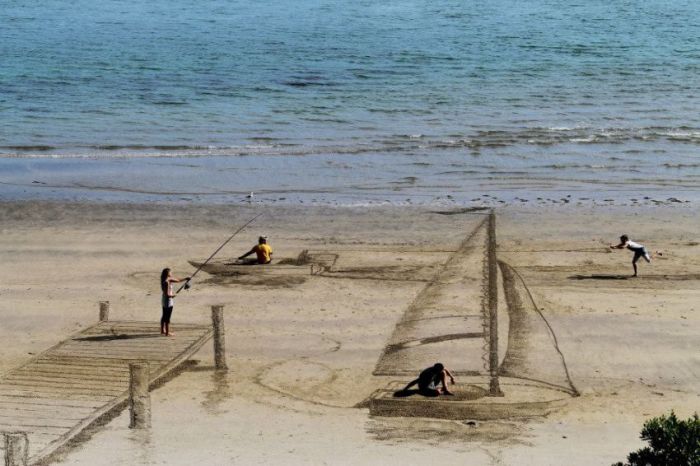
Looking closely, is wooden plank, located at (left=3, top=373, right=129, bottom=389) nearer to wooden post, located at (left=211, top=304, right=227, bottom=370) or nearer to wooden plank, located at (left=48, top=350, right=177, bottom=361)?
wooden plank, located at (left=48, top=350, right=177, bottom=361)

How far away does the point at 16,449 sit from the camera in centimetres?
1150

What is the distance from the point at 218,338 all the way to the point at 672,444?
8.31 meters

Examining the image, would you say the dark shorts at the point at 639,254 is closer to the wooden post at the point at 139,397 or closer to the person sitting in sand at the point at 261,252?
the person sitting in sand at the point at 261,252

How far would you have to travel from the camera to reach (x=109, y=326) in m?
17.0

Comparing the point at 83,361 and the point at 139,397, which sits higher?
the point at 83,361

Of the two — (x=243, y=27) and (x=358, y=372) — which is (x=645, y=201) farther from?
(x=243, y=27)

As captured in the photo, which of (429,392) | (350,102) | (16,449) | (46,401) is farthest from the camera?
(350,102)

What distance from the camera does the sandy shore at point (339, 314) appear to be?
13312 mm

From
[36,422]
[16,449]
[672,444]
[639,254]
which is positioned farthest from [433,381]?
[639,254]

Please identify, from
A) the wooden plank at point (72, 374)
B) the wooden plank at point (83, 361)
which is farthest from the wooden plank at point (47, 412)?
the wooden plank at point (83, 361)

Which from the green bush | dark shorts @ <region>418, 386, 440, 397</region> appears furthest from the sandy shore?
the green bush

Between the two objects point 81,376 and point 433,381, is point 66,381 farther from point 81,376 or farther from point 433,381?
point 433,381

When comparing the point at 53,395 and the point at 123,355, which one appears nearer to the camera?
the point at 53,395

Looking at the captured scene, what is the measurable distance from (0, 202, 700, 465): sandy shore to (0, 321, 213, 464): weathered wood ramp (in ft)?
1.28
